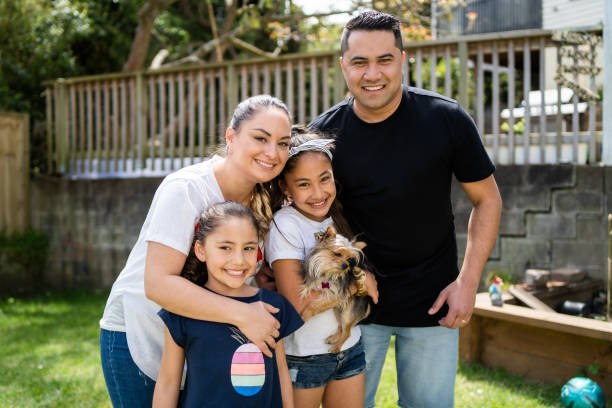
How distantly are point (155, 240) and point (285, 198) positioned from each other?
763 millimetres

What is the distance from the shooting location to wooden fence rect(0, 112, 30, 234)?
797 cm

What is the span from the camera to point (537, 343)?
424 cm

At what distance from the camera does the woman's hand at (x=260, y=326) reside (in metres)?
2.04

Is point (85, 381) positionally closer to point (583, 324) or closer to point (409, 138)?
point (409, 138)

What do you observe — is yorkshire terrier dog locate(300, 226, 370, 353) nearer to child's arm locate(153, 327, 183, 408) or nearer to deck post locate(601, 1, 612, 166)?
child's arm locate(153, 327, 183, 408)

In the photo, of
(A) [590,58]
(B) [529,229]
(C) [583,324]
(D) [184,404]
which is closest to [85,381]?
(D) [184,404]

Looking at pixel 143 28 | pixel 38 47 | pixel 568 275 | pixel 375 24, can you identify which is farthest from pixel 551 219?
pixel 38 47

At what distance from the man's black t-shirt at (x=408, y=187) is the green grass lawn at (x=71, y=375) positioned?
1.66 m

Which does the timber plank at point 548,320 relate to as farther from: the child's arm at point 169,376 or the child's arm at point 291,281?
the child's arm at point 169,376

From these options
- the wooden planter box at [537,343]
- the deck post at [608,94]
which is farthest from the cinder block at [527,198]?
the wooden planter box at [537,343]

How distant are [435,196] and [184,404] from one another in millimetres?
1354

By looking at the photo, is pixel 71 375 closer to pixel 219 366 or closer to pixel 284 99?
pixel 219 366

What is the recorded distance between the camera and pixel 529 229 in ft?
18.7

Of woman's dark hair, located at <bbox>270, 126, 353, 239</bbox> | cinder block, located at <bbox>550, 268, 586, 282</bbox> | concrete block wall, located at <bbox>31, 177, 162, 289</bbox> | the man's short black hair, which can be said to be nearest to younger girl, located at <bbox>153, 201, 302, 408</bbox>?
woman's dark hair, located at <bbox>270, 126, 353, 239</bbox>
